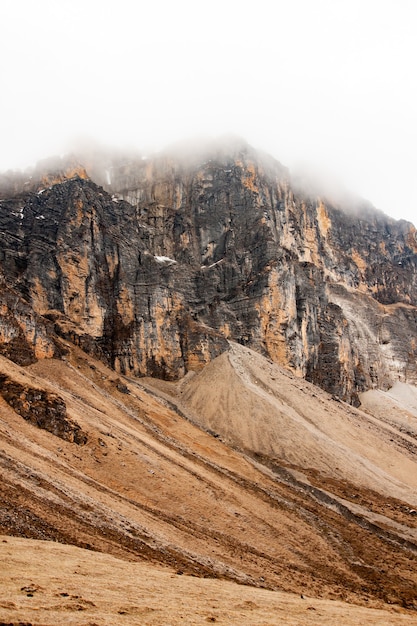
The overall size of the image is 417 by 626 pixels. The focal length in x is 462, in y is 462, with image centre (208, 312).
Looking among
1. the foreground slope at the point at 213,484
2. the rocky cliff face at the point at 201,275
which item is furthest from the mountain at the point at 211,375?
the rocky cliff face at the point at 201,275

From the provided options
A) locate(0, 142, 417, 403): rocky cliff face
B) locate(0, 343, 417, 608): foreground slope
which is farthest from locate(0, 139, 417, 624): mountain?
locate(0, 142, 417, 403): rocky cliff face

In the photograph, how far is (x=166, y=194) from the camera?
164250mm

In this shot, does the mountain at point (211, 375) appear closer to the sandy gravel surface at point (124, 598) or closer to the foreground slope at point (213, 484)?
the foreground slope at point (213, 484)

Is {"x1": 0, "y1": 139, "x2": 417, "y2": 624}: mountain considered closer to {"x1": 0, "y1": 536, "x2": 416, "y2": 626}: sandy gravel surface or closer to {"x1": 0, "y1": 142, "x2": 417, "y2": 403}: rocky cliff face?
{"x1": 0, "y1": 142, "x2": 417, "y2": 403}: rocky cliff face

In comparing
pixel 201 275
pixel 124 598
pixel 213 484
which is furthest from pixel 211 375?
pixel 124 598

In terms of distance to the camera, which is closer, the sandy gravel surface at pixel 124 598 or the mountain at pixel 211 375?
the sandy gravel surface at pixel 124 598

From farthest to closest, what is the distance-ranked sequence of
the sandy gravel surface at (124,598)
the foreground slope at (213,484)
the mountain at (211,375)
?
the mountain at (211,375) < the foreground slope at (213,484) < the sandy gravel surface at (124,598)

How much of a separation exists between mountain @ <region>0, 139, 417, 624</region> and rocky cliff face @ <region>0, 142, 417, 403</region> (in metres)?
0.54

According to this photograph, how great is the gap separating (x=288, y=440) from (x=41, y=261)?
64.1 m

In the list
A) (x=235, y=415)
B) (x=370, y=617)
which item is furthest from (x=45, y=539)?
(x=235, y=415)

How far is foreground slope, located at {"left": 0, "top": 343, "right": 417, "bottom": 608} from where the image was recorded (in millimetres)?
31266

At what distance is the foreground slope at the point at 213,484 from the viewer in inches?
1231

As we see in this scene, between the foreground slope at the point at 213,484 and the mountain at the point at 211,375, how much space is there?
27 centimetres

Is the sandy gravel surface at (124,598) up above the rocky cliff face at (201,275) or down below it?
below
